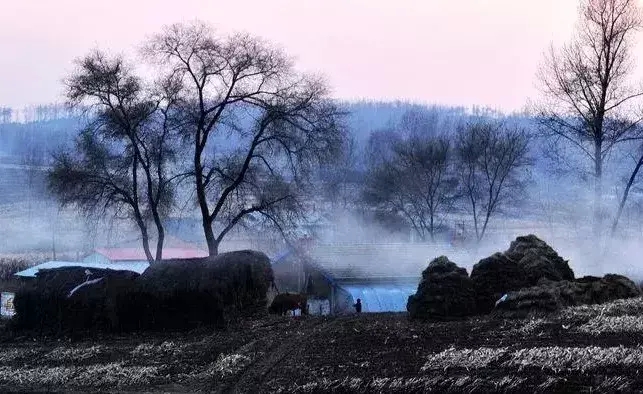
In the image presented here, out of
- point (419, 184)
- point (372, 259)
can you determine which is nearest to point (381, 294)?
point (372, 259)

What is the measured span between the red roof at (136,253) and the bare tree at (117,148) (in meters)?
17.8

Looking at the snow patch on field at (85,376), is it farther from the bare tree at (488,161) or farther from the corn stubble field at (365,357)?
the bare tree at (488,161)

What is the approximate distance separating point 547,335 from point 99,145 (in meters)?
21.7

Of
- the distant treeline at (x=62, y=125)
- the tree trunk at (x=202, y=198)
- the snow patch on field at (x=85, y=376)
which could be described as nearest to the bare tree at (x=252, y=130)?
the tree trunk at (x=202, y=198)

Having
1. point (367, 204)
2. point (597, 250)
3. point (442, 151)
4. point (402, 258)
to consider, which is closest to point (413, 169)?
point (442, 151)

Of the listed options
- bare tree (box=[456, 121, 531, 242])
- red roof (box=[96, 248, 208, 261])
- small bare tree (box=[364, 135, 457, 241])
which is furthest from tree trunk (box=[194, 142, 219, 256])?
small bare tree (box=[364, 135, 457, 241])

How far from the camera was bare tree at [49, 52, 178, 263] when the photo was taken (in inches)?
979

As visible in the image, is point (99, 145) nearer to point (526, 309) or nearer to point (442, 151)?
point (526, 309)

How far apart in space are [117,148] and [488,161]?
916 inches

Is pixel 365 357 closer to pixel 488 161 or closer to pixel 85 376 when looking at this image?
pixel 85 376

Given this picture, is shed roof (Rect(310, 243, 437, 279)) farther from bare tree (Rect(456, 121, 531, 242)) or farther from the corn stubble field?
the corn stubble field

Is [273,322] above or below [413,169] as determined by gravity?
below

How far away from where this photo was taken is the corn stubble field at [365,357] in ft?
23.2

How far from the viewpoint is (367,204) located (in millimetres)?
56156
